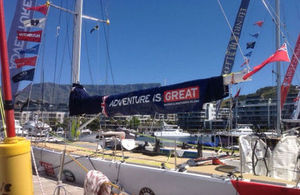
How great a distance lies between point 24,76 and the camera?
7.48 metres

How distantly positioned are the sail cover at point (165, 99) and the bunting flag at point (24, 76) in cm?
197

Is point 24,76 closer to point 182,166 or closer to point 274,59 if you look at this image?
point 182,166

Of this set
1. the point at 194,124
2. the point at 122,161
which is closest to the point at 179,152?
the point at 122,161

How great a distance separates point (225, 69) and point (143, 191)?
9.14 metres

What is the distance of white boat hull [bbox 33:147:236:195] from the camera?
3.90 m

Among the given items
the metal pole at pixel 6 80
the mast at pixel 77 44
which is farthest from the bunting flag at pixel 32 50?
the metal pole at pixel 6 80

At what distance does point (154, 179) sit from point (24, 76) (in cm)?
514

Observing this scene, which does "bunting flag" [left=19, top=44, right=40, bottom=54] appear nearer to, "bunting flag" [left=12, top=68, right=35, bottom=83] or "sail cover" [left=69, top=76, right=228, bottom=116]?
"bunting flag" [left=12, top=68, right=35, bottom=83]

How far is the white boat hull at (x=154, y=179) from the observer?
390cm

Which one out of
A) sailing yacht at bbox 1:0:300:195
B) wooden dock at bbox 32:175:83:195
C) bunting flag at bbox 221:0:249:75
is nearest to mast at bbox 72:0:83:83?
sailing yacht at bbox 1:0:300:195

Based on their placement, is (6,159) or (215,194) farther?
(215,194)

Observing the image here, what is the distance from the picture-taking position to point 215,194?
12.6 ft

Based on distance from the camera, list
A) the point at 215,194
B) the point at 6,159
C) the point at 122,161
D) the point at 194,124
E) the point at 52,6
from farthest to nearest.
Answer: the point at 194,124
the point at 52,6
the point at 122,161
the point at 215,194
the point at 6,159

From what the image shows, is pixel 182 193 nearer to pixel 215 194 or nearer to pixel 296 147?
pixel 215 194
